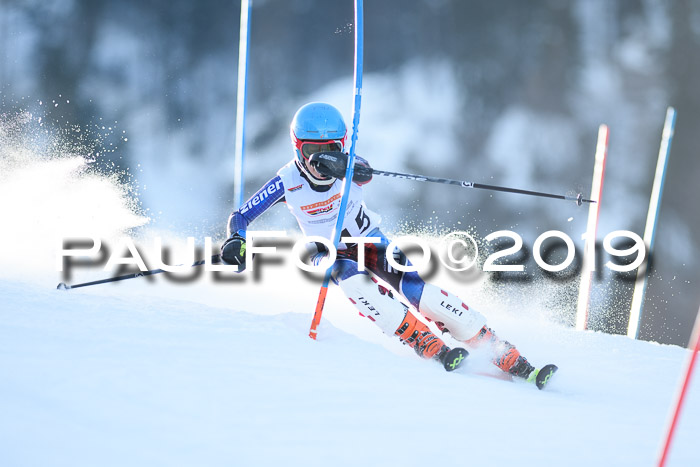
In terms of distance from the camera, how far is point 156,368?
162 cm

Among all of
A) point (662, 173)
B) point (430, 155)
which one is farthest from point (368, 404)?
point (430, 155)

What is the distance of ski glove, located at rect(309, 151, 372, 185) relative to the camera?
7.96 ft

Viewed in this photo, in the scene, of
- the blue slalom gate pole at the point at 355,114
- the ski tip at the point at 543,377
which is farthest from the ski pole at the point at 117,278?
the ski tip at the point at 543,377

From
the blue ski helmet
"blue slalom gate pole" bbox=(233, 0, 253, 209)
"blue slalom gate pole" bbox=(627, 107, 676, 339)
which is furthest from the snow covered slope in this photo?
"blue slalom gate pole" bbox=(627, 107, 676, 339)

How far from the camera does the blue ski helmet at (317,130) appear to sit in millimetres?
2490

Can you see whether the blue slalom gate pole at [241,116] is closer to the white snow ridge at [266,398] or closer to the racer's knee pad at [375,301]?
the white snow ridge at [266,398]

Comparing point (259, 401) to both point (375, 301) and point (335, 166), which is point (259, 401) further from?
point (335, 166)

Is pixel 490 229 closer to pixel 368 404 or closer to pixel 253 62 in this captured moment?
pixel 253 62


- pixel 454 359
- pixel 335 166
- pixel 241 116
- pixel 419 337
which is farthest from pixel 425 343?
pixel 241 116

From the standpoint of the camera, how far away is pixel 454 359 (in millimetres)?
2143

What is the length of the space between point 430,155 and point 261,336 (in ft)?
19.6

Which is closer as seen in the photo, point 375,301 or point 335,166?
point 375,301

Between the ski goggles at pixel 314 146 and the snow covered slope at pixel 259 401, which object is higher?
the ski goggles at pixel 314 146

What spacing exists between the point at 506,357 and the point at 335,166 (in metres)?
1.01
